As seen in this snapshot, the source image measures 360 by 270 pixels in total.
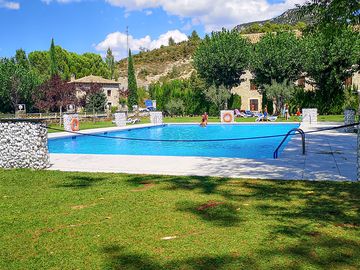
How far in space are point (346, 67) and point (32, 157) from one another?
2969 cm

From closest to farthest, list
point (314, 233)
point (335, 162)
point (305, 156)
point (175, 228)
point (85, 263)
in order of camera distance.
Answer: point (85, 263), point (314, 233), point (175, 228), point (335, 162), point (305, 156)

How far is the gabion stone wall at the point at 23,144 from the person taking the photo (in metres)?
10.2

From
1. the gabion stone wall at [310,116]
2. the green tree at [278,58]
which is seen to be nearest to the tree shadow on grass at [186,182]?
the gabion stone wall at [310,116]

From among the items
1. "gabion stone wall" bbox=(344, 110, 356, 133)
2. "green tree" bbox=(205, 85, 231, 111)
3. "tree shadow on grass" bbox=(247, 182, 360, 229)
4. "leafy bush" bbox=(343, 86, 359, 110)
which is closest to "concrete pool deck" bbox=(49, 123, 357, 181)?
"tree shadow on grass" bbox=(247, 182, 360, 229)

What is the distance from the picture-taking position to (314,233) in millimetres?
4609

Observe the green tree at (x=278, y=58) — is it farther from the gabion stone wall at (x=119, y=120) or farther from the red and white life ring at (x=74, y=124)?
the red and white life ring at (x=74, y=124)

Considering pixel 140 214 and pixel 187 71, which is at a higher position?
pixel 187 71

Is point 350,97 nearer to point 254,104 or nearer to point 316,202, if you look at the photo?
point 254,104

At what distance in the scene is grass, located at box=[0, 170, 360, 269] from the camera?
396cm

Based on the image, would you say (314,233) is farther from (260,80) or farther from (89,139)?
(260,80)

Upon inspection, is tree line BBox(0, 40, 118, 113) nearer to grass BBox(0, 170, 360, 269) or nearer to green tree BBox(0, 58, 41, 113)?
green tree BBox(0, 58, 41, 113)

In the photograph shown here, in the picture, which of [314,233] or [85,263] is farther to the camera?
[314,233]

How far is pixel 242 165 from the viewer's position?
33.1 ft

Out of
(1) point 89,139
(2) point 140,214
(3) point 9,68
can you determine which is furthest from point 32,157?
(3) point 9,68
